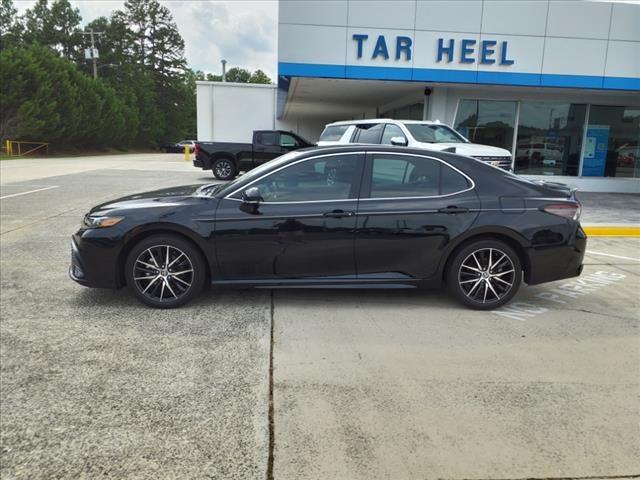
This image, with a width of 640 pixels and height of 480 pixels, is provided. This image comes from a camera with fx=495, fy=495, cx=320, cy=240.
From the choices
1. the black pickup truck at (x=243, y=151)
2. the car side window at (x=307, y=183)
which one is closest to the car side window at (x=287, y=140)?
the black pickup truck at (x=243, y=151)

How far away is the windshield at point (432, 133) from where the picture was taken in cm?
1055

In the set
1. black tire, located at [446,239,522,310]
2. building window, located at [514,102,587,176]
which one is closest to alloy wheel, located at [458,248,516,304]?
black tire, located at [446,239,522,310]

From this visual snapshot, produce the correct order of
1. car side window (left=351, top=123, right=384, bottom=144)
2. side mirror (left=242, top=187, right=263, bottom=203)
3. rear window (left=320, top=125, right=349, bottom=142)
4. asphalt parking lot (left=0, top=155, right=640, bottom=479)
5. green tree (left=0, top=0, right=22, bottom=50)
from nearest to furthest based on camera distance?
1. asphalt parking lot (left=0, top=155, right=640, bottom=479)
2. side mirror (left=242, top=187, right=263, bottom=203)
3. car side window (left=351, top=123, right=384, bottom=144)
4. rear window (left=320, top=125, right=349, bottom=142)
5. green tree (left=0, top=0, right=22, bottom=50)

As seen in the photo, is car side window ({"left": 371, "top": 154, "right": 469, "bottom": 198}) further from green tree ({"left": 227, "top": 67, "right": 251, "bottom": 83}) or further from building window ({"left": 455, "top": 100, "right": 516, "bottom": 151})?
green tree ({"left": 227, "top": 67, "right": 251, "bottom": 83})

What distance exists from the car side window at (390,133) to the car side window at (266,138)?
6.45m

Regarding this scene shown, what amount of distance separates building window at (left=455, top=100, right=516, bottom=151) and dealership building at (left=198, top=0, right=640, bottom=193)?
3 centimetres

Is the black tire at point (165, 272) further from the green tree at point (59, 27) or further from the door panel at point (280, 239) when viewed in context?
the green tree at point (59, 27)

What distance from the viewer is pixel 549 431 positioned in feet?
9.64

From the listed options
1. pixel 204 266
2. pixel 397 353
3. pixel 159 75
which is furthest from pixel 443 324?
pixel 159 75

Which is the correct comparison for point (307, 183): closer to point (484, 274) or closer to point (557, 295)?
point (484, 274)

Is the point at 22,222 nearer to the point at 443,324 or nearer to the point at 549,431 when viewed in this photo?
the point at 443,324

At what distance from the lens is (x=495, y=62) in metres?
13.4

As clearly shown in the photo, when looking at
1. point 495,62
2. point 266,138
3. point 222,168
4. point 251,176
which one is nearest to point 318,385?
point 251,176

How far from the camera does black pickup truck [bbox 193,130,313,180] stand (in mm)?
16594
